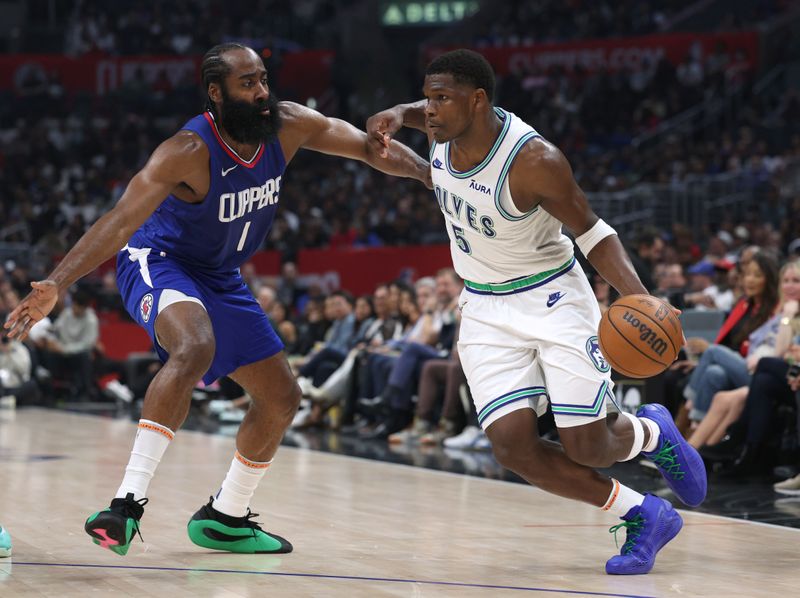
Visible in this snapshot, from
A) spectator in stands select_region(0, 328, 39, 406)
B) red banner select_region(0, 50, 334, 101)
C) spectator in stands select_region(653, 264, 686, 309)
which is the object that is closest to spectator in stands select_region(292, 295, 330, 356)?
spectator in stands select_region(0, 328, 39, 406)

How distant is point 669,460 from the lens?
4660 mm

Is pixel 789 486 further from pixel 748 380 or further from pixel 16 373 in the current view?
pixel 16 373

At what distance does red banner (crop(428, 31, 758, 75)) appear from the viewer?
21.5 metres

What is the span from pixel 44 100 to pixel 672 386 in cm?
2083

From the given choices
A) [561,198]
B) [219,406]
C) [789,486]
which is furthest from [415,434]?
[561,198]

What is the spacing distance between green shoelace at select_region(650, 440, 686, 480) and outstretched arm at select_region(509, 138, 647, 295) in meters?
0.72

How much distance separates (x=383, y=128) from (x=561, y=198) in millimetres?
900

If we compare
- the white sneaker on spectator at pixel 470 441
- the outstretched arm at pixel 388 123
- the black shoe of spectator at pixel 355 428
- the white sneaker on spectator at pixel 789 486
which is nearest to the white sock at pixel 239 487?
the outstretched arm at pixel 388 123

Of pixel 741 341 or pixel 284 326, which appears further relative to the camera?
pixel 284 326

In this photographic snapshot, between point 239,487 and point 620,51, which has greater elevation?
point 620,51

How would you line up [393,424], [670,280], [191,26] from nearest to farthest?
[670,280]
[393,424]
[191,26]

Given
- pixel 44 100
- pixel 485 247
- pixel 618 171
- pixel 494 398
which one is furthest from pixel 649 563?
pixel 44 100

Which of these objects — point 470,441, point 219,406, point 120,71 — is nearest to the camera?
point 470,441

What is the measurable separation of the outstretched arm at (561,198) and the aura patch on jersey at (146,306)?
1.39m
